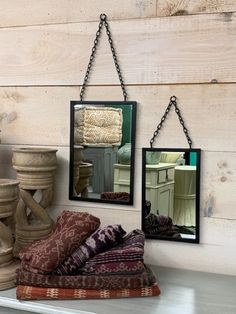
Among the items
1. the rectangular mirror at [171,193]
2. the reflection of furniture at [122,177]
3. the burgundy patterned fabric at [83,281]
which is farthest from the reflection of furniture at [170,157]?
the burgundy patterned fabric at [83,281]

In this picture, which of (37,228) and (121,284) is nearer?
(121,284)

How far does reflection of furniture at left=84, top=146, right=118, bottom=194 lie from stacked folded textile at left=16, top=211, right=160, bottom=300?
0.19 metres

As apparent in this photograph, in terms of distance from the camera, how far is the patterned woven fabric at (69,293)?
895 mm

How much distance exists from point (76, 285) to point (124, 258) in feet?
0.40

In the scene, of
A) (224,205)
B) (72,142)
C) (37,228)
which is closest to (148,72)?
(72,142)

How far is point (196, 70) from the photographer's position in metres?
1.09

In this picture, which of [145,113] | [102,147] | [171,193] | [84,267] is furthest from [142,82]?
[84,267]

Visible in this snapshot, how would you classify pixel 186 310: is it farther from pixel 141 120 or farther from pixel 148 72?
pixel 148 72

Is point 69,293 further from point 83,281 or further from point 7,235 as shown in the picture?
point 7,235

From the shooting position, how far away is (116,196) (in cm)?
117

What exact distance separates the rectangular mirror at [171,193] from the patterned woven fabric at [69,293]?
9.7 inches

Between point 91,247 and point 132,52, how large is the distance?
549 mm

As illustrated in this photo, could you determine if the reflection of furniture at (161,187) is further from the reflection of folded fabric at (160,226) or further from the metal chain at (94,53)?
the metal chain at (94,53)

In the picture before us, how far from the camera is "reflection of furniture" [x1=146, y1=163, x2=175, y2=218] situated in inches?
43.7
